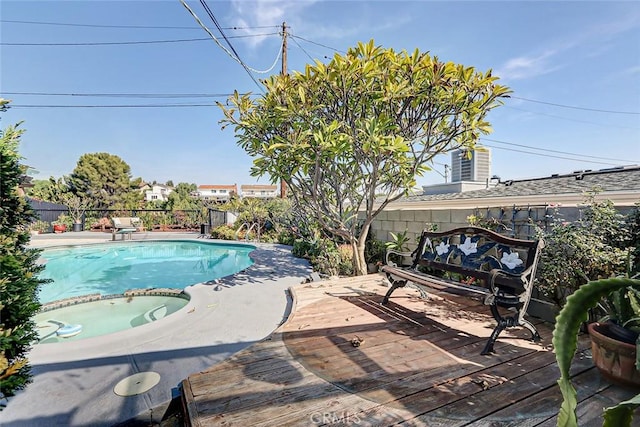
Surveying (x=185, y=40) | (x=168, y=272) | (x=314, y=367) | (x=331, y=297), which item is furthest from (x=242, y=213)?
(x=314, y=367)

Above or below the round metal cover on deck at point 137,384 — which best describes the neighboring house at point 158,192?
above

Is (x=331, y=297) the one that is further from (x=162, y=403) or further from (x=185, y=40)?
(x=185, y=40)

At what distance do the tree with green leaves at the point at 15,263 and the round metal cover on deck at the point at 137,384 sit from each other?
28.1 inches

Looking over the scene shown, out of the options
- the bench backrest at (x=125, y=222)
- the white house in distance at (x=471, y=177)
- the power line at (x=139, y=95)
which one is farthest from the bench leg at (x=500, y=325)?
the power line at (x=139, y=95)

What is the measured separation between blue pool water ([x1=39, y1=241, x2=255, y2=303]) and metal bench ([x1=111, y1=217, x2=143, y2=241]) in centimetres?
164

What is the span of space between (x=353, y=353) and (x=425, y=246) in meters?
2.26

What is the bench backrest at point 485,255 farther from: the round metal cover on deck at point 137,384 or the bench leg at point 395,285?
the round metal cover on deck at point 137,384

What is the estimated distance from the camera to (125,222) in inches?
612

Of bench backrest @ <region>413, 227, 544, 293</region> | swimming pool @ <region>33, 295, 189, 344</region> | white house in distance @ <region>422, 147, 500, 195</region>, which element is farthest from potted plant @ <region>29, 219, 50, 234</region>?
bench backrest @ <region>413, 227, 544, 293</region>

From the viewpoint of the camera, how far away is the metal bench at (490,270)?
105 inches

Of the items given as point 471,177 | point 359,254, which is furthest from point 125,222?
point 471,177

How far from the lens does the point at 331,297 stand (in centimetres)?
423

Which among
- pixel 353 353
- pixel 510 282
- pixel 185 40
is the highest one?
pixel 185 40

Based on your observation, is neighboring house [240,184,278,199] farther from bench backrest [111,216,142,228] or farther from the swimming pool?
the swimming pool
